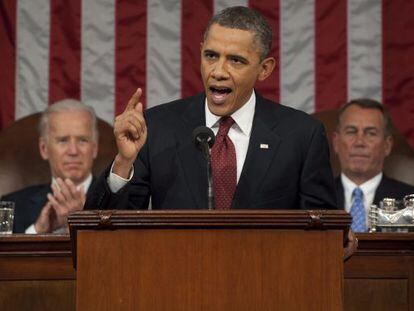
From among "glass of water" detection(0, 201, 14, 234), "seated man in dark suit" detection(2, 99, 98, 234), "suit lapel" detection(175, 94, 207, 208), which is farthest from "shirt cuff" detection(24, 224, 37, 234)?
"suit lapel" detection(175, 94, 207, 208)

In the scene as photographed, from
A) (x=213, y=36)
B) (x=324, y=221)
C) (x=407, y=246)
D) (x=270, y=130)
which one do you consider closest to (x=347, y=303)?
(x=407, y=246)

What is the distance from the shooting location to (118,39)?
6.46 meters

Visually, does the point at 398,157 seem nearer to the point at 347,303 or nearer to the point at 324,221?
the point at 347,303

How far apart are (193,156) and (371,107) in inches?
94.7

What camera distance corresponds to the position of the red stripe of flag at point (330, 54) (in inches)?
253

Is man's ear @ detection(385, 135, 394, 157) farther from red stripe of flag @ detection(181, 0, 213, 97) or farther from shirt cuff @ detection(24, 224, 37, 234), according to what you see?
shirt cuff @ detection(24, 224, 37, 234)

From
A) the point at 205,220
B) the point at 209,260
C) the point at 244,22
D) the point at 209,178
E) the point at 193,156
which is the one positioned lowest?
the point at 209,260

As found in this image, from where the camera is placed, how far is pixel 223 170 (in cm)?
389

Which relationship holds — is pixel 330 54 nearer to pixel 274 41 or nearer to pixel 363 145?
pixel 274 41

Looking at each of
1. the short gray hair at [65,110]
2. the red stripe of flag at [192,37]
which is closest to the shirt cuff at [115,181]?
the short gray hair at [65,110]

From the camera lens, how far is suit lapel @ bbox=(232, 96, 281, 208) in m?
3.86

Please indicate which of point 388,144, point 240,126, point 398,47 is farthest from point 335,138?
point 240,126

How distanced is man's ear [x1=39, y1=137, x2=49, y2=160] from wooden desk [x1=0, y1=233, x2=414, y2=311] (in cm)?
159

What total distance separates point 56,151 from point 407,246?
2115 mm
